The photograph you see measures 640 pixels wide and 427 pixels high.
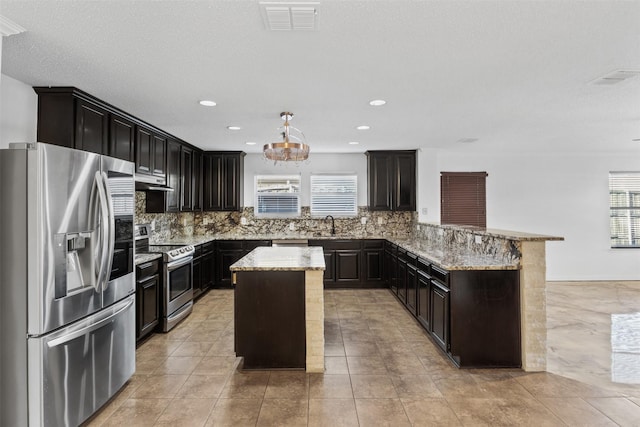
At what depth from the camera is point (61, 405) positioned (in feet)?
6.79

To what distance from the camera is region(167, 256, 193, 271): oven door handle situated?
403 cm

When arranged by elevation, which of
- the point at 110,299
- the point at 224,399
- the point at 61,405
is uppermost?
the point at 110,299

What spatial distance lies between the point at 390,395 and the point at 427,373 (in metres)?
0.52

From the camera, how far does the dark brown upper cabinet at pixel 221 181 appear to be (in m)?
6.28

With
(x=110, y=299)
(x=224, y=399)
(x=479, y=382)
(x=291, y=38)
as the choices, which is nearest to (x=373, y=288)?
(x=479, y=382)

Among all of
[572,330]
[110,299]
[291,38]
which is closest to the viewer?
[291,38]

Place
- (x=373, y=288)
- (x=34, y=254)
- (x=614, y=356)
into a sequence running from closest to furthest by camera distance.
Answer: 1. (x=34, y=254)
2. (x=614, y=356)
3. (x=373, y=288)

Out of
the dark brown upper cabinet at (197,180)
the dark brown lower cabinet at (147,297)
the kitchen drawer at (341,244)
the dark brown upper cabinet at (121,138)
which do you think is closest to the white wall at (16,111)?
the dark brown upper cabinet at (121,138)

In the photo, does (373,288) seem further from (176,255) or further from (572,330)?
(176,255)

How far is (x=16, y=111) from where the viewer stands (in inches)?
110

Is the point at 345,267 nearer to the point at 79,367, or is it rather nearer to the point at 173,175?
the point at 173,175

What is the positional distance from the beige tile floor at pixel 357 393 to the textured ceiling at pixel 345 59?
2399mm

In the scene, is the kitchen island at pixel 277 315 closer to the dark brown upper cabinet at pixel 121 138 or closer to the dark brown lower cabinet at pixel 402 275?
the dark brown upper cabinet at pixel 121 138

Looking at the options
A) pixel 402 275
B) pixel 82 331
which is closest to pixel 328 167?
pixel 402 275
